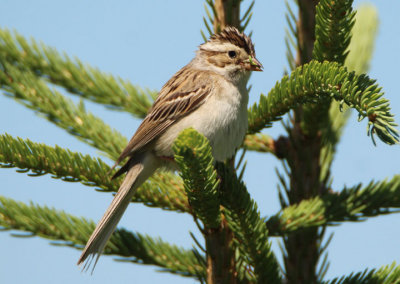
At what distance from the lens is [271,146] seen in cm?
427

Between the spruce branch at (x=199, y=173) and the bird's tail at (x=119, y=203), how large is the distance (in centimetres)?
69

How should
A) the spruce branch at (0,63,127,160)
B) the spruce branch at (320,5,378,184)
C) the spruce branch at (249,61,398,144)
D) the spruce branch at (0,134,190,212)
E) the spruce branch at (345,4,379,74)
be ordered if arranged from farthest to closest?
the spruce branch at (345,4,379,74), the spruce branch at (320,5,378,184), the spruce branch at (0,63,127,160), the spruce branch at (0,134,190,212), the spruce branch at (249,61,398,144)

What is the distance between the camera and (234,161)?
4160mm

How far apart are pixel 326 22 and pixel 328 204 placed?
120 cm

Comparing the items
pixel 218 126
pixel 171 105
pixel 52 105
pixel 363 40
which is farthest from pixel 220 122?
pixel 363 40

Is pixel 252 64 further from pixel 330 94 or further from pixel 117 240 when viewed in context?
pixel 117 240

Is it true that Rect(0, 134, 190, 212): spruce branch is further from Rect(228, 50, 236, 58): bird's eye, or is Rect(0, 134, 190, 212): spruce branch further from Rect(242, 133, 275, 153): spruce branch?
Rect(228, 50, 236, 58): bird's eye

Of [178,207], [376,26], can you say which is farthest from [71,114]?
[376,26]

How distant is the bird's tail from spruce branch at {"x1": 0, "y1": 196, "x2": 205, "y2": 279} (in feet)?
0.29

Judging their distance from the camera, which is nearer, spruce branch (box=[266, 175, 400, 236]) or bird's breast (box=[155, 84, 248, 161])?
spruce branch (box=[266, 175, 400, 236])

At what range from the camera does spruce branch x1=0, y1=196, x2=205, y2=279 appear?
3301mm

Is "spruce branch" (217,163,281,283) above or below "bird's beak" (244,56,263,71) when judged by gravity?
below

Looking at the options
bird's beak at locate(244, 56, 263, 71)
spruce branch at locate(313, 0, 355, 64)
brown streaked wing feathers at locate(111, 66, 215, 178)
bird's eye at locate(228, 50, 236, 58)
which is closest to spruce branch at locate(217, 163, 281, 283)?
spruce branch at locate(313, 0, 355, 64)

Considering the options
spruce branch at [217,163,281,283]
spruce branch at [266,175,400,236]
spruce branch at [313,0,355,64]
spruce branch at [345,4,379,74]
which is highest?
spruce branch at [345,4,379,74]
